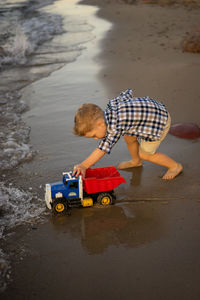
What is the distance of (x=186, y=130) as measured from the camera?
15.6 ft

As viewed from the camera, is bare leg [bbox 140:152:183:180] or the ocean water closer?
the ocean water

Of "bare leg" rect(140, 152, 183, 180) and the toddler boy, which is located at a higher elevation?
the toddler boy

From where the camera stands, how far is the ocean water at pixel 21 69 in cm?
339

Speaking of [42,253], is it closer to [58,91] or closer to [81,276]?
[81,276]

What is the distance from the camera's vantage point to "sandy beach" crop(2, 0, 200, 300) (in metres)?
2.46

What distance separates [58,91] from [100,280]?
492 centimetres

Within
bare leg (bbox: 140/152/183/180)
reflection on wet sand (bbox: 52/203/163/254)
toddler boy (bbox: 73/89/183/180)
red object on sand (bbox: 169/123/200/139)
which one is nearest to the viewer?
reflection on wet sand (bbox: 52/203/163/254)

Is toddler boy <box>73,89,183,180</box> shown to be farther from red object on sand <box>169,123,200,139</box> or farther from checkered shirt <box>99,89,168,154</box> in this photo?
red object on sand <box>169,123,200,139</box>

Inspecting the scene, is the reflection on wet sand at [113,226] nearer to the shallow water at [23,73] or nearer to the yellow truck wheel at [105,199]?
the yellow truck wheel at [105,199]

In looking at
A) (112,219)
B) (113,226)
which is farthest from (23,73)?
(113,226)

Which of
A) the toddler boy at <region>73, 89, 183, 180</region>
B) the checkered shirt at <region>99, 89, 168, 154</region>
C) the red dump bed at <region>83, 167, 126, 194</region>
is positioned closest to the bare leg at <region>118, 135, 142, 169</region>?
the toddler boy at <region>73, 89, 183, 180</region>

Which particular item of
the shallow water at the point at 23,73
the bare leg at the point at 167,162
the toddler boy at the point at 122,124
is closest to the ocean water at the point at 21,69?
the shallow water at the point at 23,73

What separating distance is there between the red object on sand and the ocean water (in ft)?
6.60

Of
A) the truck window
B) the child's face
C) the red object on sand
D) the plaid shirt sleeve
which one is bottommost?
the red object on sand
